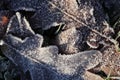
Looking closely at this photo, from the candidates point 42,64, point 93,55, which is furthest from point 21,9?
point 93,55

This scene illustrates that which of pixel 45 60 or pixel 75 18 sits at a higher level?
pixel 75 18

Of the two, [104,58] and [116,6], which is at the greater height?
[116,6]

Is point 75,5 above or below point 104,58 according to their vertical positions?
above

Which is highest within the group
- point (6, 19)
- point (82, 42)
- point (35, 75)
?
point (6, 19)

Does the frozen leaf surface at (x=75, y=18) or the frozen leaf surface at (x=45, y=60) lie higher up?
the frozen leaf surface at (x=75, y=18)

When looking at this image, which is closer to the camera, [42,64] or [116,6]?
[42,64]

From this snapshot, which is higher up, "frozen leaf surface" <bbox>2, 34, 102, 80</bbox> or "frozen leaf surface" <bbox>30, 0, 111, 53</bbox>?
"frozen leaf surface" <bbox>30, 0, 111, 53</bbox>

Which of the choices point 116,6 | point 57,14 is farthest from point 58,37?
point 116,6

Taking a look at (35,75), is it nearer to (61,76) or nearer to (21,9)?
(61,76)

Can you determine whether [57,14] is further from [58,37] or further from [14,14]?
Result: [14,14]
